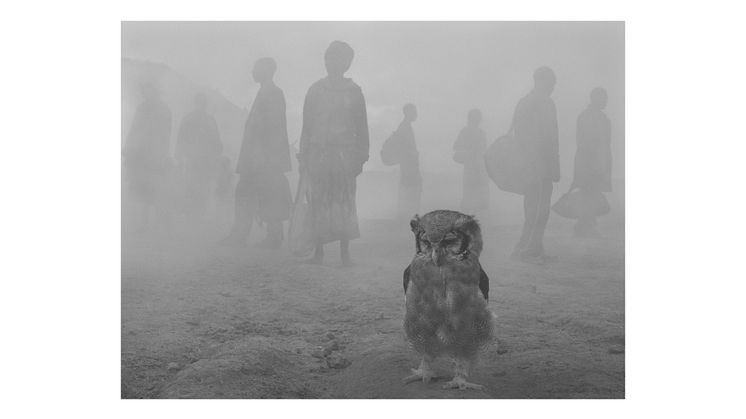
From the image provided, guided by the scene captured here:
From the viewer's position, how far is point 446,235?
346 centimetres

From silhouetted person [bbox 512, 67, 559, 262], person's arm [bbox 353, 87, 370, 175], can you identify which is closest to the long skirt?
person's arm [bbox 353, 87, 370, 175]

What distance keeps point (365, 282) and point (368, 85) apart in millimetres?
1585

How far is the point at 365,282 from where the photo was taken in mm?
5109

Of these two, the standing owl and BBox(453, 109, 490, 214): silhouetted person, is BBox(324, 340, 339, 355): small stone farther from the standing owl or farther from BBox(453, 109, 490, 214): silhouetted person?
BBox(453, 109, 490, 214): silhouetted person

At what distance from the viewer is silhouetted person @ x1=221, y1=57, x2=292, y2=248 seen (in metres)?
5.39

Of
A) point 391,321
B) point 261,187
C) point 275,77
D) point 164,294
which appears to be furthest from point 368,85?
point 164,294

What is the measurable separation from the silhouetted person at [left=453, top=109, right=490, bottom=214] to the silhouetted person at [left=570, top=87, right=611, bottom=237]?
76 centimetres

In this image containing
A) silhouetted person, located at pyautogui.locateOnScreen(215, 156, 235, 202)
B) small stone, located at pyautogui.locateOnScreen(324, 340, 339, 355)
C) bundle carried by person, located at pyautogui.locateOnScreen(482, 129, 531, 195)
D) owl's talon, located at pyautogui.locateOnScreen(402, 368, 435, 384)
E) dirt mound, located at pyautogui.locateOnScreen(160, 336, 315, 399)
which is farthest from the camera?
silhouetted person, located at pyautogui.locateOnScreen(215, 156, 235, 202)

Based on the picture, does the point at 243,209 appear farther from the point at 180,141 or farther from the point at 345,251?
the point at 345,251

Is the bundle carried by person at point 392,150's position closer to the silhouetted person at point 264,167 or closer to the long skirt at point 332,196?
the long skirt at point 332,196

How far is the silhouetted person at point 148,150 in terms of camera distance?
17.4 ft

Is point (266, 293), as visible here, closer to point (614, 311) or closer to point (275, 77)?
point (275, 77)

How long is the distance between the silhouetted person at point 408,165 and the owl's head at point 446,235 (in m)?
1.71

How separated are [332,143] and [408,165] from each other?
0.65 m
